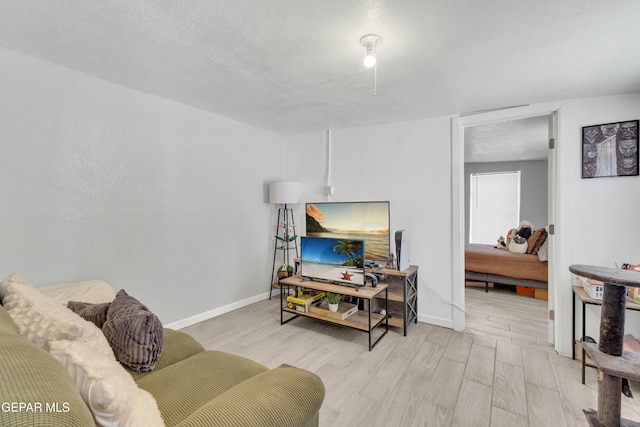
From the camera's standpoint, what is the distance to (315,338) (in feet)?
9.52

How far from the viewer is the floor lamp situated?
12.8 ft

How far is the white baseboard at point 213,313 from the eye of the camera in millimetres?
3023

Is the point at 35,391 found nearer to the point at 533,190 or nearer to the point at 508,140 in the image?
the point at 508,140

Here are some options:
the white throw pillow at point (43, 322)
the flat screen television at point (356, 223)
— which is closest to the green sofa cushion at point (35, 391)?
the white throw pillow at point (43, 322)

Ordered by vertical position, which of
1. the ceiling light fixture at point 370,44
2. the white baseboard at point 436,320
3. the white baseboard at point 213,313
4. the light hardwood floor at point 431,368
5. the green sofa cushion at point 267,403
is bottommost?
the light hardwood floor at point 431,368

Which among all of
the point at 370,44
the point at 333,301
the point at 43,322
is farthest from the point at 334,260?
the point at 43,322

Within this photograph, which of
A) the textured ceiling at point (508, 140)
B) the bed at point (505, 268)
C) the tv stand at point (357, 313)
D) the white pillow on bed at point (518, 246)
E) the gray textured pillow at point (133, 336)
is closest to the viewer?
the gray textured pillow at point (133, 336)

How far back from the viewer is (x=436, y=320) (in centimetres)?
328

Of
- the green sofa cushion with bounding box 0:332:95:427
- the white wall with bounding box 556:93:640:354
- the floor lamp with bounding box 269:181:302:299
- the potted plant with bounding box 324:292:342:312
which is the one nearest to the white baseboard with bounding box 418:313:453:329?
the white wall with bounding box 556:93:640:354

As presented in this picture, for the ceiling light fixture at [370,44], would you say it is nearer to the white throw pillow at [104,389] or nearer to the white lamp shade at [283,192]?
the white throw pillow at [104,389]

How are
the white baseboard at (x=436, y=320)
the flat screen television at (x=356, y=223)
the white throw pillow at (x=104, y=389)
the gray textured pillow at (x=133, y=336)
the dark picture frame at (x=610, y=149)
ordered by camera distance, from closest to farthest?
the white throw pillow at (x=104, y=389), the gray textured pillow at (x=133, y=336), the dark picture frame at (x=610, y=149), the white baseboard at (x=436, y=320), the flat screen television at (x=356, y=223)

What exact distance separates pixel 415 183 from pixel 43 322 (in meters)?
3.22

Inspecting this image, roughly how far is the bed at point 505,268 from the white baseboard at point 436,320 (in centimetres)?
191

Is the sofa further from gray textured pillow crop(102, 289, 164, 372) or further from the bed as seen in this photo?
the bed
